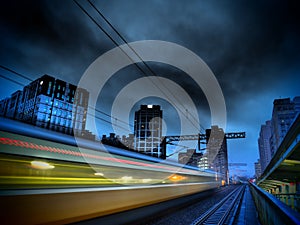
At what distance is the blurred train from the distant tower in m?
93.0

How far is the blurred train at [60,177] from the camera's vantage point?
11.4 ft

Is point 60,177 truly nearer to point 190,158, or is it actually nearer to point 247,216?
point 247,216

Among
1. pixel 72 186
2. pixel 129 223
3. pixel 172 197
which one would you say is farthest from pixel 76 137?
pixel 172 197

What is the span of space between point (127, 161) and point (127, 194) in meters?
1.01

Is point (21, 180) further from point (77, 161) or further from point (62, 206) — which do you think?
point (77, 161)

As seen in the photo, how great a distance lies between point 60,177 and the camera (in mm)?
4238

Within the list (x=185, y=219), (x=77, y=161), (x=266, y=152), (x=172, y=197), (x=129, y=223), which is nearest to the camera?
(x=77, y=161)

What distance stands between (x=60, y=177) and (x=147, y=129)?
99.7 meters

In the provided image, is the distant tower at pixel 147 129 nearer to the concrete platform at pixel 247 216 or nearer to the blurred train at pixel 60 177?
Result: the concrete platform at pixel 247 216

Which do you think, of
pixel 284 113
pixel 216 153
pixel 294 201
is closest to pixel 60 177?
pixel 294 201

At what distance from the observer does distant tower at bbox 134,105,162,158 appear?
100875 millimetres

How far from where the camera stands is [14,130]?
3787 mm

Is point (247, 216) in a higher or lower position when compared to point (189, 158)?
lower

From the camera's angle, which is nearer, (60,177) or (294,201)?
(60,177)
